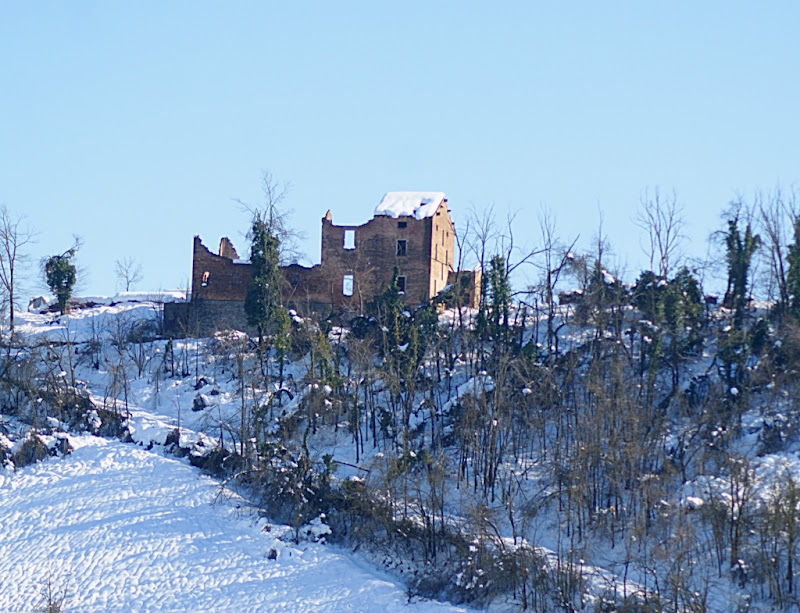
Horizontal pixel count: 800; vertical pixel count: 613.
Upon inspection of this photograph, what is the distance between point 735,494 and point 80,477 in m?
18.4

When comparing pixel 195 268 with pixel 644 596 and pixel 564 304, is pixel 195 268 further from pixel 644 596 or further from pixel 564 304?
pixel 644 596

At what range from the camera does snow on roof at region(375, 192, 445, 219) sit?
44.0m

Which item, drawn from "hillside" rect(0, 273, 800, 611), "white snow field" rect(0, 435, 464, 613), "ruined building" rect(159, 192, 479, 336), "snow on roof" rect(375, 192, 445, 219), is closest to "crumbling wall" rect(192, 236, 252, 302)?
"ruined building" rect(159, 192, 479, 336)

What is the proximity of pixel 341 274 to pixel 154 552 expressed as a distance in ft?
62.5

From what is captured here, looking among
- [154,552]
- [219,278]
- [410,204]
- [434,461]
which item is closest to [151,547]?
[154,552]

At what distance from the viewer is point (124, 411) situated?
115 feet

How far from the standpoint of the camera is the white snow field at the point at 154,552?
24.7m

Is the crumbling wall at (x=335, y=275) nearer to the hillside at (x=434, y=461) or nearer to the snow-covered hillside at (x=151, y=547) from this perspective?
the hillside at (x=434, y=461)

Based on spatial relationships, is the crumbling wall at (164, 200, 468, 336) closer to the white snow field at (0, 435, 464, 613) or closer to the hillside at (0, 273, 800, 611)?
the hillside at (0, 273, 800, 611)

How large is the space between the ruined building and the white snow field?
503 inches

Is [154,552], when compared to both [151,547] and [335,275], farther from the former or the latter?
[335,275]

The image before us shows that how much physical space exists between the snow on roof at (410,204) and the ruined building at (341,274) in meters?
0.05

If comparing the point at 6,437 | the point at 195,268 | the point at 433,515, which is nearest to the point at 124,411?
Answer: the point at 6,437

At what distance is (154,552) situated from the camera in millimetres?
26609
